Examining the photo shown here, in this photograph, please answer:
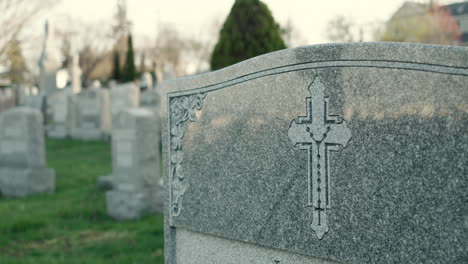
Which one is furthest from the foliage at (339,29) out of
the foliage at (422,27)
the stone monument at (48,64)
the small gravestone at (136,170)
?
the small gravestone at (136,170)

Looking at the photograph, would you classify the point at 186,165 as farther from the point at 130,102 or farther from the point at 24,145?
the point at 130,102

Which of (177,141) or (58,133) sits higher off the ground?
(177,141)

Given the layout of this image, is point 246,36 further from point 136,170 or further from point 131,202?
point 131,202

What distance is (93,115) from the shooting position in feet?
50.9

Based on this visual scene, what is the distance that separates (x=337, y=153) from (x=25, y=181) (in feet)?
23.6

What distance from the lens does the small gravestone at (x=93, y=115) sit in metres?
15.4

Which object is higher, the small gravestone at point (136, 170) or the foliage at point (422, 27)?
the foliage at point (422, 27)

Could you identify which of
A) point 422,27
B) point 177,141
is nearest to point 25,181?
point 177,141

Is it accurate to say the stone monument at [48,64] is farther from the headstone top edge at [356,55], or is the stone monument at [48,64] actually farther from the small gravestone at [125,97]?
the headstone top edge at [356,55]

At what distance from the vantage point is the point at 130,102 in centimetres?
1465

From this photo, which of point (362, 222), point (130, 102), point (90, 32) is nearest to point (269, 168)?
point (362, 222)

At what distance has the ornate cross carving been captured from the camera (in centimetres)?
224

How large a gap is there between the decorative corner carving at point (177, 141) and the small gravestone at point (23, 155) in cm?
589

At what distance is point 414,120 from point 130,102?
13254 millimetres
